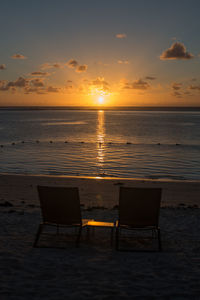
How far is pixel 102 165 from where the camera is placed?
27219mm

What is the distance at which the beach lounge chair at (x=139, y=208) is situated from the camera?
5898mm

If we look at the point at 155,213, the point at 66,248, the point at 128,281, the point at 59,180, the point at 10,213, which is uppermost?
the point at 155,213

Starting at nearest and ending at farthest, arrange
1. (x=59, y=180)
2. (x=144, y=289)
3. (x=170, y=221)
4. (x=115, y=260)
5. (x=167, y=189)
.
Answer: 1. (x=144, y=289)
2. (x=115, y=260)
3. (x=170, y=221)
4. (x=167, y=189)
5. (x=59, y=180)

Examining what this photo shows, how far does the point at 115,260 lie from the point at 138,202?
1.18 metres

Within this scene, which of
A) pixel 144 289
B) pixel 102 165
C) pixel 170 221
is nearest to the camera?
pixel 144 289

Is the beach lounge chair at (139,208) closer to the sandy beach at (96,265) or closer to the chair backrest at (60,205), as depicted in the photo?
the sandy beach at (96,265)

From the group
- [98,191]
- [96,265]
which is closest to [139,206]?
[96,265]

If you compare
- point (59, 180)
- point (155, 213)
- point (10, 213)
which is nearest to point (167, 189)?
point (59, 180)

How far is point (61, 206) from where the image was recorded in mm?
6059

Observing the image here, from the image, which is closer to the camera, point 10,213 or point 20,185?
point 10,213

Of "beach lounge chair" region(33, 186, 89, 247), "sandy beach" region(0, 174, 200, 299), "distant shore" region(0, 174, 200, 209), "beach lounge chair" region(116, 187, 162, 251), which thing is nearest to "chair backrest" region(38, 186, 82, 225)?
"beach lounge chair" region(33, 186, 89, 247)

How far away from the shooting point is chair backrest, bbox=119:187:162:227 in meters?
5.90

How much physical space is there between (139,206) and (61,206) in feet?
5.11

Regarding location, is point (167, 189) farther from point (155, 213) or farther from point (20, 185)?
point (155, 213)
